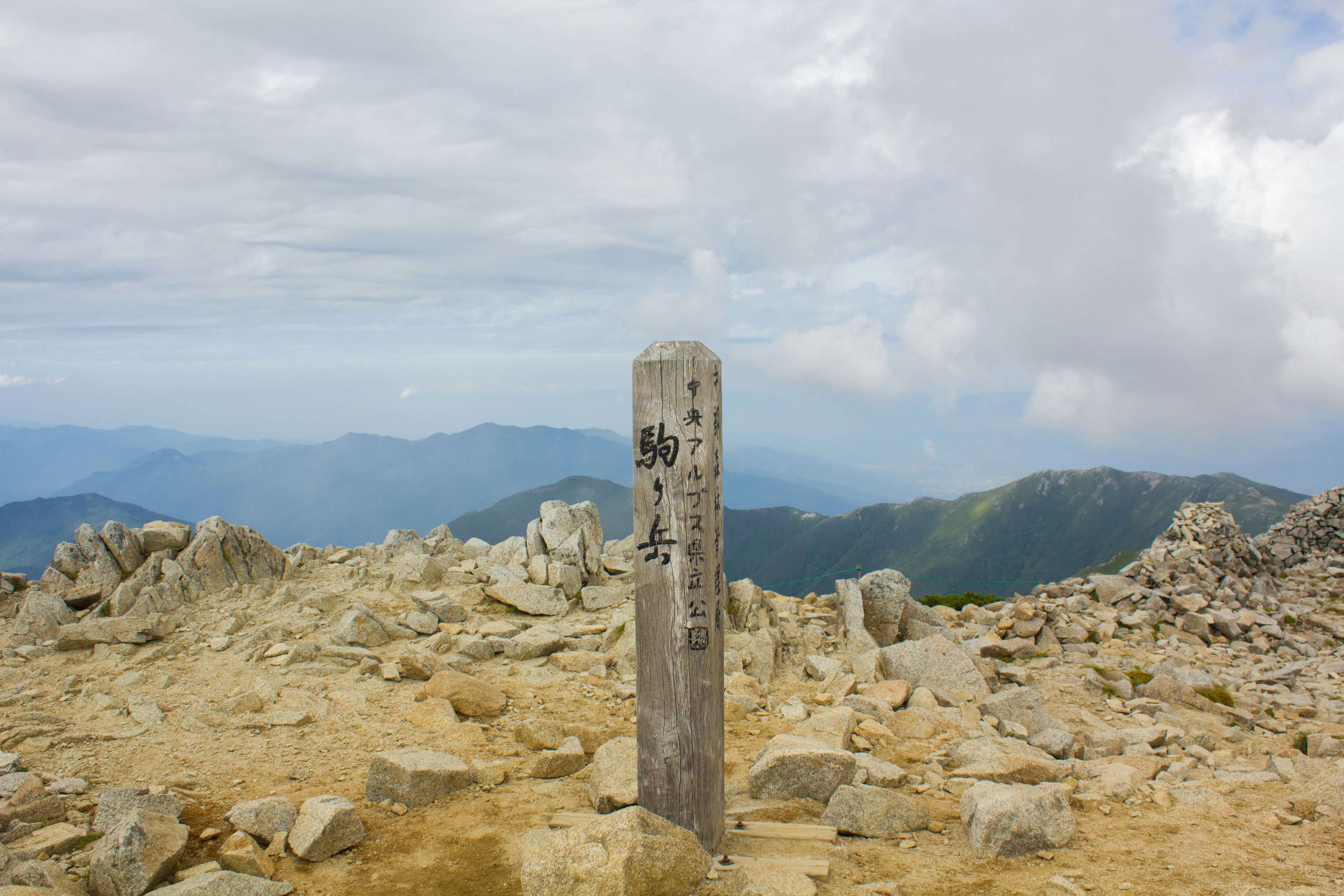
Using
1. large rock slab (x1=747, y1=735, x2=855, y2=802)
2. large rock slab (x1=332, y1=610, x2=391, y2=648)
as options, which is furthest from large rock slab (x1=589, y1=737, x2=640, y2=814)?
large rock slab (x1=332, y1=610, x2=391, y2=648)

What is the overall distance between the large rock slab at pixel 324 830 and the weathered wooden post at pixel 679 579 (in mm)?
2655

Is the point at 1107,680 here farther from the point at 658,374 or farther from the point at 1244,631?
the point at 658,374

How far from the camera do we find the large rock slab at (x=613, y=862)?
16.2ft

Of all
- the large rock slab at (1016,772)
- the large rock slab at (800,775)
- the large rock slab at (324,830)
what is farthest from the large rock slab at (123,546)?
the large rock slab at (1016,772)

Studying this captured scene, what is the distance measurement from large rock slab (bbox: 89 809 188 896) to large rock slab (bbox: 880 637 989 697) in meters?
10.5

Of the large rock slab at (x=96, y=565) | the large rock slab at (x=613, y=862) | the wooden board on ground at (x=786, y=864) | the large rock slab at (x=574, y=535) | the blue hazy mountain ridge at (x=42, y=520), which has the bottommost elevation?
the blue hazy mountain ridge at (x=42, y=520)

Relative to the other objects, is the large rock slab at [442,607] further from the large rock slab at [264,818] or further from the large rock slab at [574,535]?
the large rock slab at [264,818]

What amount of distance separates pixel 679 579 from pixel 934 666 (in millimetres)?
8717

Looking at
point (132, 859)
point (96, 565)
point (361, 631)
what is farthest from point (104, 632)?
point (132, 859)

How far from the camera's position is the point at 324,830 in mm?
6121

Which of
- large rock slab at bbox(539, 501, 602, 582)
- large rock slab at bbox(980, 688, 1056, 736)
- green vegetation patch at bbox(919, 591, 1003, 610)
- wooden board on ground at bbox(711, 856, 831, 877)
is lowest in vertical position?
green vegetation patch at bbox(919, 591, 1003, 610)

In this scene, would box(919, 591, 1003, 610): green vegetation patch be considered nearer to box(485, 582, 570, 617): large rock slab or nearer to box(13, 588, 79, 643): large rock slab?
box(485, 582, 570, 617): large rock slab

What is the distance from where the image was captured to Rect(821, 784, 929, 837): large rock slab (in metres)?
6.64

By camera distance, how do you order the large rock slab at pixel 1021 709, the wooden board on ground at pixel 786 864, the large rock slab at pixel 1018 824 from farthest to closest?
the large rock slab at pixel 1021 709
the large rock slab at pixel 1018 824
the wooden board on ground at pixel 786 864
